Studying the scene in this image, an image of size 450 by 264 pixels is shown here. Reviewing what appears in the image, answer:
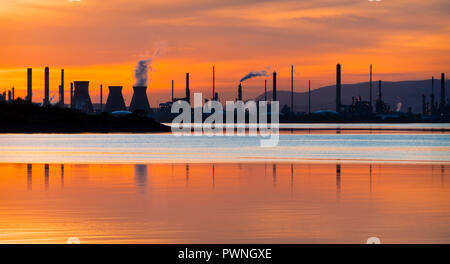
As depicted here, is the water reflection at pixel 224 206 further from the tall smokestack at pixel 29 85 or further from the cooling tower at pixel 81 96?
the cooling tower at pixel 81 96

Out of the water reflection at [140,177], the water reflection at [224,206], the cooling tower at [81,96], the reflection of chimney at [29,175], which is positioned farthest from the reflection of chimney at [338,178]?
the cooling tower at [81,96]

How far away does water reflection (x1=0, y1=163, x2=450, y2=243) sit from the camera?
38.3 feet

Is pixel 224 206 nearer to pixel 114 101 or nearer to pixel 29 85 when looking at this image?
pixel 29 85

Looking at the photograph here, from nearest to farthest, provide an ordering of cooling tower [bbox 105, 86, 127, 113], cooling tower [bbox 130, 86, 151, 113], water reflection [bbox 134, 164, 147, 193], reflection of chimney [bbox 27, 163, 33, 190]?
water reflection [bbox 134, 164, 147, 193] < reflection of chimney [bbox 27, 163, 33, 190] < cooling tower [bbox 130, 86, 151, 113] < cooling tower [bbox 105, 86, 127, 113]

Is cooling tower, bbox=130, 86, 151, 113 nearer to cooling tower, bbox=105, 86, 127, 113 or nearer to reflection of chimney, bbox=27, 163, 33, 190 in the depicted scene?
cooling tower, bbox=105, 86, 127, 113

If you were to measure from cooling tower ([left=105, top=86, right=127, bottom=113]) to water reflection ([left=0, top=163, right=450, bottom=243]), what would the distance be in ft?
485

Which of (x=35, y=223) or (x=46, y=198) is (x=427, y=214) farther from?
(x=46, y=198)

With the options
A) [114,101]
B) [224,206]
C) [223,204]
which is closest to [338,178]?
[223,204]

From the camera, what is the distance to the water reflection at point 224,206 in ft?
38.3

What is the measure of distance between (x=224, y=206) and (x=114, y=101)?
159535 mm

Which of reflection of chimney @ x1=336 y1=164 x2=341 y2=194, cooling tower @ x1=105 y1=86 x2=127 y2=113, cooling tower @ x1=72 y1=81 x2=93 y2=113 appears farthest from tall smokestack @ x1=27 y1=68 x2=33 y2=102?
reflection of chimney @ x1=336 y1=164 x2=341 y2=194

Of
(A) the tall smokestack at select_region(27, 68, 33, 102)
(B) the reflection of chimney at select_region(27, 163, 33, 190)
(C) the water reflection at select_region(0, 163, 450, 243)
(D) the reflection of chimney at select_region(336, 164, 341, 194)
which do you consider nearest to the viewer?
(C) the water reflection at select_region(0, 163, 450, 243)
